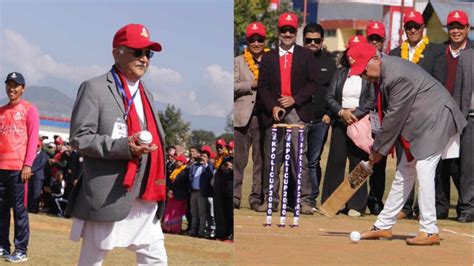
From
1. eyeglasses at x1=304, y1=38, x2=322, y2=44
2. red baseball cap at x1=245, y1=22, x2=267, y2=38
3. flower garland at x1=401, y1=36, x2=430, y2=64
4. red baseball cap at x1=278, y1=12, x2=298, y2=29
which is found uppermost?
red baseball cap at x1=278, y1=12, x2=298, y2=29

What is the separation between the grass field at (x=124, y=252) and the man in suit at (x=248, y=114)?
0.65 metres

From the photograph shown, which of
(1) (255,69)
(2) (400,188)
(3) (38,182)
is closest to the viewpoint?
(2) (400,188)

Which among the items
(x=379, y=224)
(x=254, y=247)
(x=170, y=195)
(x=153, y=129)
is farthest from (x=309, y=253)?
(x=170, y=195)

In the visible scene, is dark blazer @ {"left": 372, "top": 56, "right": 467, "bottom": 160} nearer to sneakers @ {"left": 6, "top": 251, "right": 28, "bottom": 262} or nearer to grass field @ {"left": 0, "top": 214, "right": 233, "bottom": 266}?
grass field @ {"left": 0, "top": 214, "right": 233, "bottom": 266}

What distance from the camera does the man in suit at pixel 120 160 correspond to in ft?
17.7

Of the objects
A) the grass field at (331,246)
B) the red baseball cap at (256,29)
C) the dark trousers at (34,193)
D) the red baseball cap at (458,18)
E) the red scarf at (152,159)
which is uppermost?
the red baseball cap at (458,18)

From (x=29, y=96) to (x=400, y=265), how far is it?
4.09 metres

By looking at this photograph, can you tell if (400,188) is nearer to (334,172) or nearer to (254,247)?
(254,247)

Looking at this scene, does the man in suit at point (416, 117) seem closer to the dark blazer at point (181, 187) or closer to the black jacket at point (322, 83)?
the black jacket at point (322, 83)

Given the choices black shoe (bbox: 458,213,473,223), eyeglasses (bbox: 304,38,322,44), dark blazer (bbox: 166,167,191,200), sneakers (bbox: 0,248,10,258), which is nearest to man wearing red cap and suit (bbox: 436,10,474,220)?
black shoe (bbox: 458,213,473,223)

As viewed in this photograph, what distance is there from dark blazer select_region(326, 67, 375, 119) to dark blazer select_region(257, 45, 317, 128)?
1.11ft

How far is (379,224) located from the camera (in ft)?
29.2

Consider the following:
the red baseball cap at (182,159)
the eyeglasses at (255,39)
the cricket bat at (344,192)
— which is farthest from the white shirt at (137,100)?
the red baseball cap at (182,159)

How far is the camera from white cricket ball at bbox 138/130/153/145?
17.1 ft
